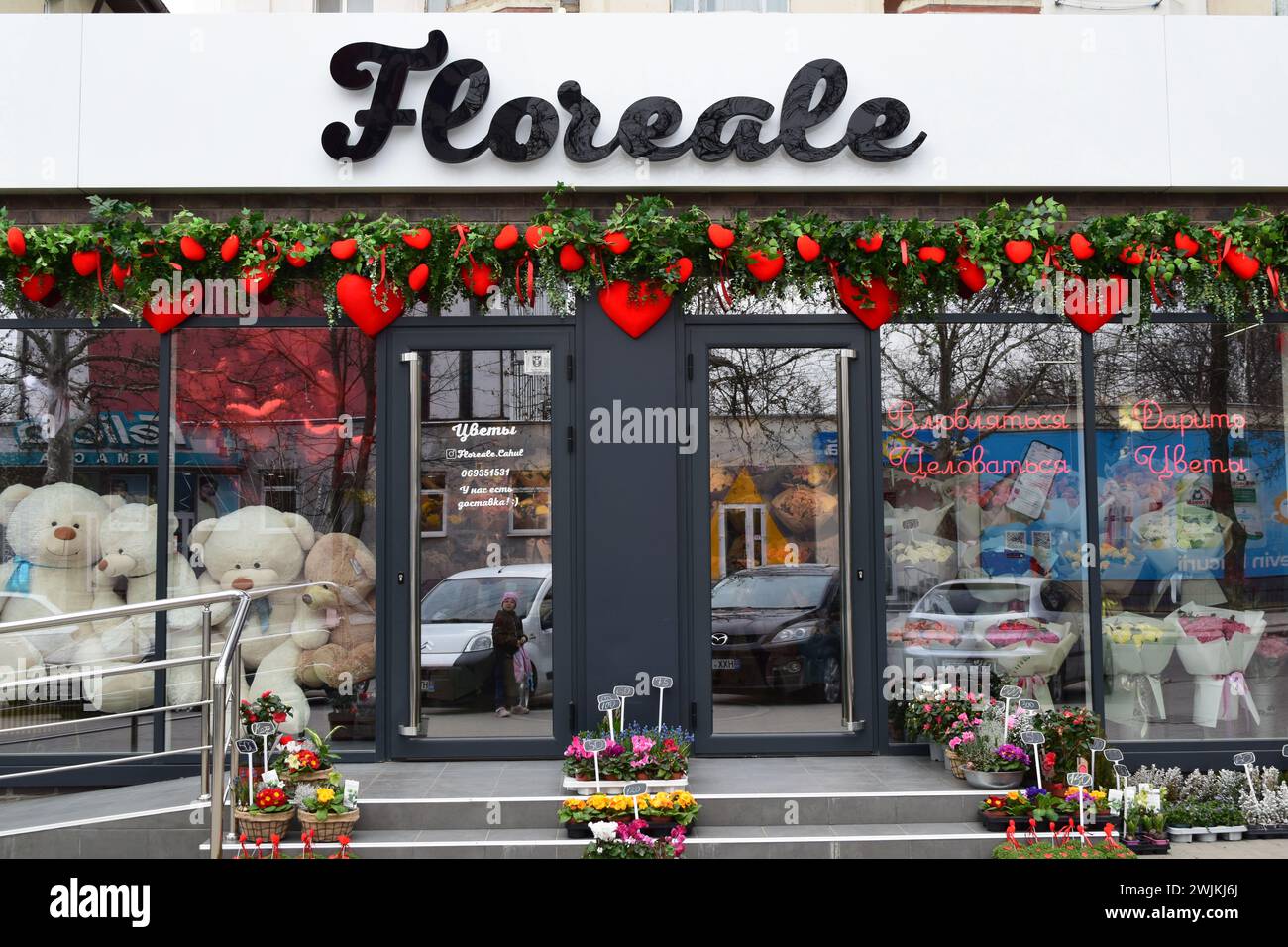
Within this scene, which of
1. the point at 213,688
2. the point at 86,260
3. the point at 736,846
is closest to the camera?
the point at 213,688

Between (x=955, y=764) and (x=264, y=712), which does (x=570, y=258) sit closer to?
(x=264, y=712)

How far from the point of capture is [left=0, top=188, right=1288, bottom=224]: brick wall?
23.9ft

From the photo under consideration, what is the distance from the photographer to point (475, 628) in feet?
23.5

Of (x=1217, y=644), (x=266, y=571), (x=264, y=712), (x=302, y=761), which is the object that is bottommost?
(x=302, y=761)

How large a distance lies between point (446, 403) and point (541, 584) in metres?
1.36

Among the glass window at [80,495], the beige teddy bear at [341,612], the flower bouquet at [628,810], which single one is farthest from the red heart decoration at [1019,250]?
the glass window at [80,495]

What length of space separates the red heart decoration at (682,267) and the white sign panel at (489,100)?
568 millimetres

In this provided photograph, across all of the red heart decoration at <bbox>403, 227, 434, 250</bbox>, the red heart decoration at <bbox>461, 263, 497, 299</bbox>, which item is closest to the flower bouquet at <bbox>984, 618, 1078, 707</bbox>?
the red heart decoration at <bbox>461, 263, 497, 299</bbox>

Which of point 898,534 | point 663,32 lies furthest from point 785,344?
point 663,32

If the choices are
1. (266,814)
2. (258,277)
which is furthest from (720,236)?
(266,814)

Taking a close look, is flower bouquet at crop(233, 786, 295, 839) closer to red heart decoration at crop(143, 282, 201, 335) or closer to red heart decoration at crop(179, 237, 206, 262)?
red heart decoration at crop(143, 282, 201, 335)

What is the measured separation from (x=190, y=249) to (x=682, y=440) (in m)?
3.36

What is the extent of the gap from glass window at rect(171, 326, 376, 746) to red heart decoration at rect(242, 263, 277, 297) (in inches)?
12.4

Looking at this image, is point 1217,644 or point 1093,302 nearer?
A: point 1093,302
